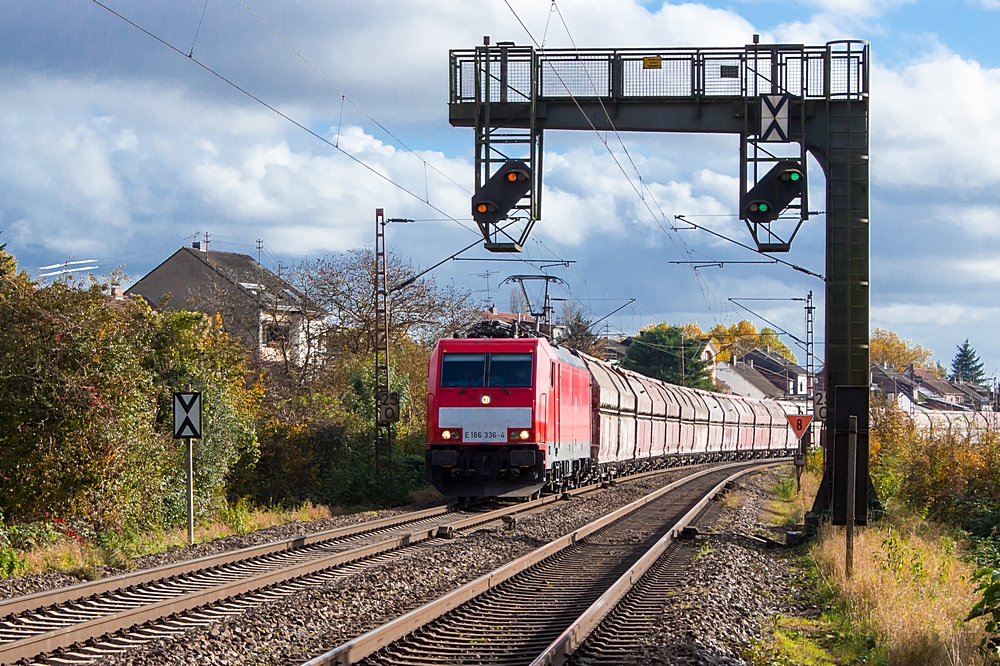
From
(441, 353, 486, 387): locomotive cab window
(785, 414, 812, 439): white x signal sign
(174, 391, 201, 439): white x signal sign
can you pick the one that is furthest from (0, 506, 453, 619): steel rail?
(785, 414, 812, 439): white x signal sign

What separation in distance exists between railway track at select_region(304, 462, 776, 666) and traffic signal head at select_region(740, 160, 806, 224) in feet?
17.5

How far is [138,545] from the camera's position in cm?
1562

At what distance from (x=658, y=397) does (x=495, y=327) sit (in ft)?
58.7

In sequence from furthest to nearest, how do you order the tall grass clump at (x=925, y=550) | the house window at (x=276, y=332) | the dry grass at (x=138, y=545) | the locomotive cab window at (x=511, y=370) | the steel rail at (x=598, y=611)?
the house window at (x=276, y=332) → the locomotive cab window at (x=511, y=370) → the dry grass at (x=138, y=545) → the tall grass clump at (x=925, y=550) → the steel rail at (x=598, y=611)

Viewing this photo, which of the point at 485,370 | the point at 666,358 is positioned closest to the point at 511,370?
the point at 485,370

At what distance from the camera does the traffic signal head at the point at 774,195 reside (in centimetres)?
1703

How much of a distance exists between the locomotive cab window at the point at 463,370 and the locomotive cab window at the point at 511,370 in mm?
238

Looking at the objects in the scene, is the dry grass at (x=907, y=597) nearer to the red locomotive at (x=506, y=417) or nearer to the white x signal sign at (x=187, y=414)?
the red locomotive at (x=506, y=417)

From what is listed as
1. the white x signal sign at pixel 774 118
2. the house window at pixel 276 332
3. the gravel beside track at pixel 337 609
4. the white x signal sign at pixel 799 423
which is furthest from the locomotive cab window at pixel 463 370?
the house window at pixel 276 332

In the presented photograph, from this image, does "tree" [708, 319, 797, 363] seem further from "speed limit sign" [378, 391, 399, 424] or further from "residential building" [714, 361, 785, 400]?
"speed limit sign" [378, 391, 399, 424]

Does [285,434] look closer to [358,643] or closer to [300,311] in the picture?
[358,643]

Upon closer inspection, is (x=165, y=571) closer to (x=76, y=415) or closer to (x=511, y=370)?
(x=76, y=415)

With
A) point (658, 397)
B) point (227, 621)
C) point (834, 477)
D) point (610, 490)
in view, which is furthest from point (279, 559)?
point (658, 397)

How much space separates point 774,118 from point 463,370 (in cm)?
820
